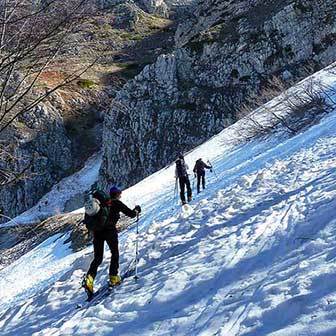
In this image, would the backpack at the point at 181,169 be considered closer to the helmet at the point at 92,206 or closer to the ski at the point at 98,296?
the ski at the point at 98,296

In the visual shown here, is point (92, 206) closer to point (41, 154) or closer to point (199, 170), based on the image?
point (199, 170)

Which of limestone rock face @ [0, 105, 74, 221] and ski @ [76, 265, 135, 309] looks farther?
limestone rock face @ [0, 105, 74, 221]

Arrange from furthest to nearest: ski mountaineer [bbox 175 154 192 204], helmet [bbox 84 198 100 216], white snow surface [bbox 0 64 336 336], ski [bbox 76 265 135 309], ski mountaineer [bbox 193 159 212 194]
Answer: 1. ski mountaineer [bbox 193 159 212 194]
2. ski mountaineer [bbox 175 154 192 204]
3. ski [bbox 76 265 135 309]
4. helmet [bbox 84 198 100 216]
5. white snow surface [bbox 0 64 336 336]

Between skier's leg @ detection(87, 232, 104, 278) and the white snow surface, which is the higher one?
skier's leg @ detection(87, 232, 104, 278)

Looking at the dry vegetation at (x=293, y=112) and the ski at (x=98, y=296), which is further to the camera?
the dry vegetation at (x=293, y=112)

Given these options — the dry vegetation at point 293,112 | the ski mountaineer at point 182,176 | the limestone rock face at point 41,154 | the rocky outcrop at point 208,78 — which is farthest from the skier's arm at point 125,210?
the limestone rock face at point 41,154

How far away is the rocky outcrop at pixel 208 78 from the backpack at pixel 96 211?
90.1 feet

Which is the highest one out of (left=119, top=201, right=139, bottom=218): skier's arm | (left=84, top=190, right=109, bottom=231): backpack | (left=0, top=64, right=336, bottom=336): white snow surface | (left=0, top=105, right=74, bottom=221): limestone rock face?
(left=0, top=105, right=74, bottom=221): limestone rock face

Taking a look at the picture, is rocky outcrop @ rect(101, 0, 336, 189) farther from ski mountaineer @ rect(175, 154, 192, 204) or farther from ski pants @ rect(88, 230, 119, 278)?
ski pants @ rect(88, 230, 119, 278)

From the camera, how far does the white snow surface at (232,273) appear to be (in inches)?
203

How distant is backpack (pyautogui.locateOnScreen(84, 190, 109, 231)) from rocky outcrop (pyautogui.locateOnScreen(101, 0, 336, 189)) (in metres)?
27.5

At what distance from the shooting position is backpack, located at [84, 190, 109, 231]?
288 inches

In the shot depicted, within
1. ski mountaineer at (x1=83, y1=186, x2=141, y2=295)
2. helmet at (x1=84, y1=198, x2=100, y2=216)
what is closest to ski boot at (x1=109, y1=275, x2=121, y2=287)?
ski mountaineer at (x1=83, y1=186, x2=141, y2=295)

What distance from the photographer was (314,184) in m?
9.41
